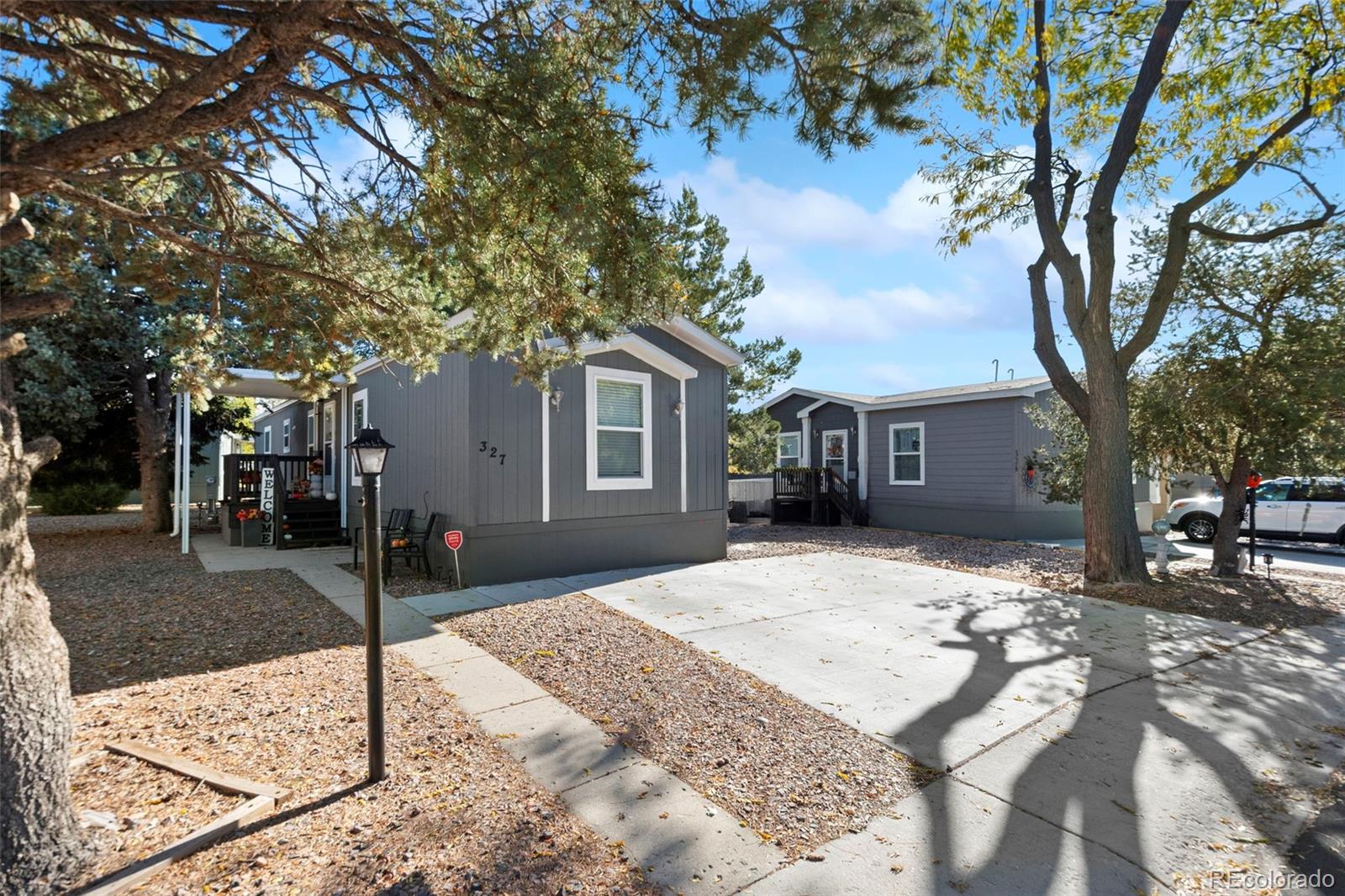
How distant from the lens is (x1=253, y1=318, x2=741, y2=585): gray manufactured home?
24.0ft

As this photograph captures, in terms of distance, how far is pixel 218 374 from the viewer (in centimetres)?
603

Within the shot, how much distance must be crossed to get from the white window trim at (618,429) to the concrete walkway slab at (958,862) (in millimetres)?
5866

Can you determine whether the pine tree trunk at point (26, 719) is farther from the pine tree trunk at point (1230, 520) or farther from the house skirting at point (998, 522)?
the house skirting at point (998, 522)

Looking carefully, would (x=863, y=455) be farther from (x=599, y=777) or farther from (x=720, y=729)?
(x=599, y=777)

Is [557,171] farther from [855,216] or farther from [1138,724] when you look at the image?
[855,216]

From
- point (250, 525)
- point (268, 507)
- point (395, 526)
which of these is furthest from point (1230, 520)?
point (250, 525)

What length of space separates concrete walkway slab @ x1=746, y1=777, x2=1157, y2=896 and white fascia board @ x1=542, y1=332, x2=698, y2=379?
20.2ft

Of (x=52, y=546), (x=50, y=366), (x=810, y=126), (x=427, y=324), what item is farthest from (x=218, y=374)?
(x=52, y=546)

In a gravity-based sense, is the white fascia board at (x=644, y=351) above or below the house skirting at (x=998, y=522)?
above

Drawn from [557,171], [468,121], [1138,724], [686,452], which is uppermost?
[468,121]

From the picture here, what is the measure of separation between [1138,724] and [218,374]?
754 centimetres

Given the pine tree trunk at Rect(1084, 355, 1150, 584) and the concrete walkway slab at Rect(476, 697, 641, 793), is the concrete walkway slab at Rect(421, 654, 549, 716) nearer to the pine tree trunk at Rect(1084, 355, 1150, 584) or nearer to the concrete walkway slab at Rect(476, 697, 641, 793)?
the concrete walkway slab at Rect(476, 697, 641, 793)

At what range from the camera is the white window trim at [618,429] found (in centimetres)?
814

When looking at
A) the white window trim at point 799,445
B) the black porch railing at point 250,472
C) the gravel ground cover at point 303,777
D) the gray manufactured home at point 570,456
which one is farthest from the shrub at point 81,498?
the white window trim at point 799,445
